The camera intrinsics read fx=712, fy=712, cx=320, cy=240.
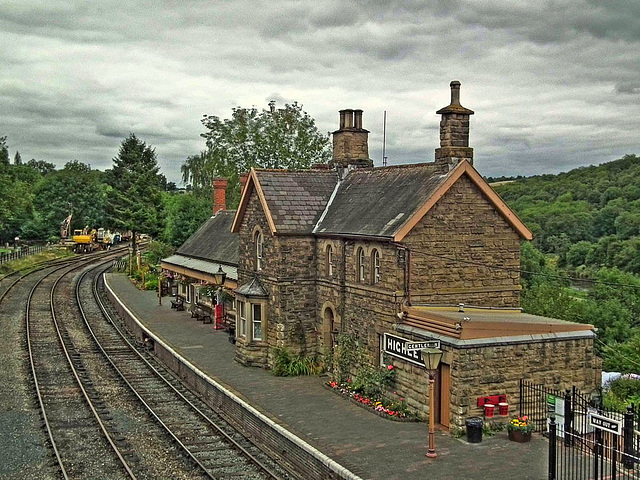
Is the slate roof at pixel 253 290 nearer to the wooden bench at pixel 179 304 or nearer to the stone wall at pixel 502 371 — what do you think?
the stone wall at pixel 502 371

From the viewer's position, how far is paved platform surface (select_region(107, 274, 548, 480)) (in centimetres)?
1427

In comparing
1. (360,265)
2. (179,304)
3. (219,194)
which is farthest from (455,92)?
(219,194)

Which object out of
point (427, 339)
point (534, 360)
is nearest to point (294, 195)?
point (427, 339)

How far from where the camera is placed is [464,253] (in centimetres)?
2047

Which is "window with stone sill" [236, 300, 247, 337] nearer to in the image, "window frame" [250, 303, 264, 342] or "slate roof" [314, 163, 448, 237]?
"window frame" [250, 303, 264, 342]

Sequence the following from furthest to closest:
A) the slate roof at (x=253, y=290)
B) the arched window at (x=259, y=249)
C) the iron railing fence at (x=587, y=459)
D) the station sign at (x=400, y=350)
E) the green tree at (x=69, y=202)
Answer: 1. the green tree at (x=69, y=202)
2. the arched window at (x=259, y=249)
3. the slate roof at (x=253, y=290)
4. the station sign at (x=400, y=350)
5. the iron railing fence at (x=587, y=459)

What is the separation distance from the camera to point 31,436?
723 inches

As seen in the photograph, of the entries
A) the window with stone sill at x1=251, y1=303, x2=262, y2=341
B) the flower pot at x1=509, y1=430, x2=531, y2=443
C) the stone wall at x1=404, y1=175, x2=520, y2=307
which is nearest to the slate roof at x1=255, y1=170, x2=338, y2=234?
the window with stone sill at x1=251, y1=303, x2=262, y2=341

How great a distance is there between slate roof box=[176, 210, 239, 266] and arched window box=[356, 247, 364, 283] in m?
12.3

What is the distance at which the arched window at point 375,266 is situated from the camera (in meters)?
20.8

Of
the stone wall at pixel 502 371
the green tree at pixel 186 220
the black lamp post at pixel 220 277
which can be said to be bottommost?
the stone wall at pixel 502 371

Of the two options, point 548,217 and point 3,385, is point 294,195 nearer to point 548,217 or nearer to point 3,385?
point 3,385

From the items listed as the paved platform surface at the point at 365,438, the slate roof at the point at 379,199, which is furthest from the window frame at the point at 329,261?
the paved platform surface at the point at 365,438

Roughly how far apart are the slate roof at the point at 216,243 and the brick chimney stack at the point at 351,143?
8805 mm
